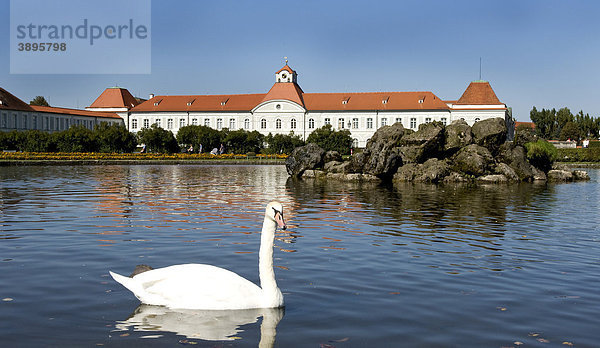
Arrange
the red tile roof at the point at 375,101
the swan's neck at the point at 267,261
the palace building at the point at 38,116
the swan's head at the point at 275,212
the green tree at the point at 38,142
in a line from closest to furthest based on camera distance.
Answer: the swan's head at the point at 275,212 → the swan's neck at the point at 267,261 → the green tree at the point at 38,142 → the palace building at the point at 38,116 → the red tile roof at the point at 375,101

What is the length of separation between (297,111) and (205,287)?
10781cm

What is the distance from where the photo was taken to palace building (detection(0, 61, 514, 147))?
111 metres

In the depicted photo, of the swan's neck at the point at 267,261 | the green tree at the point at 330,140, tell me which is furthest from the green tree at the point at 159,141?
the swan's neck at the point at 267,261

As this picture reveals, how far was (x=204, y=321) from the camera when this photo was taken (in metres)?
6.70

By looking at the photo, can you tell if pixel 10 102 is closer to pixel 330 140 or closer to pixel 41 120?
pixel 41 120

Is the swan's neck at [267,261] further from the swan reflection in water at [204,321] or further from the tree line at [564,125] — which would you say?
the tree line at [564,125]

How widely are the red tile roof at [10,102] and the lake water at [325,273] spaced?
85.4 meters

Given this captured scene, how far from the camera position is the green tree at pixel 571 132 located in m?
132

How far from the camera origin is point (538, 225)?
16109 millimetres

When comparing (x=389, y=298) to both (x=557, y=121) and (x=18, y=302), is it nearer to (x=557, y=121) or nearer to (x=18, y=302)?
(x=18, y=302)

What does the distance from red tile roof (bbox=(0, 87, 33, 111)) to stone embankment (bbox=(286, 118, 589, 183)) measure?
7081 cm

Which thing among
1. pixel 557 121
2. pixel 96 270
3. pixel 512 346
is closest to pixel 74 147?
pixel 96 270

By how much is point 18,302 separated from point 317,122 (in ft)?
353

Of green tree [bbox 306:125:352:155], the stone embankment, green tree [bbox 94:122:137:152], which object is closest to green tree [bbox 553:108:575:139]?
green tree [bbox 306:125:352:155]
